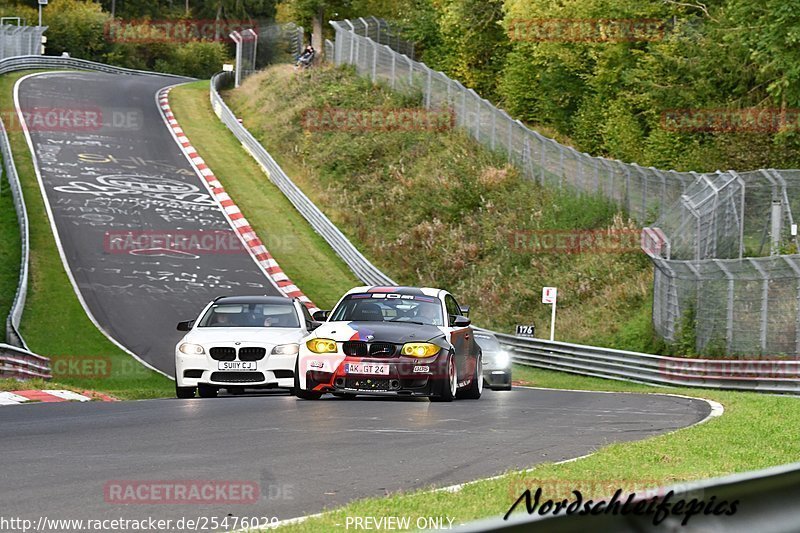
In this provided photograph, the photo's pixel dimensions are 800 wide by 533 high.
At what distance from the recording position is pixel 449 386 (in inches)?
611

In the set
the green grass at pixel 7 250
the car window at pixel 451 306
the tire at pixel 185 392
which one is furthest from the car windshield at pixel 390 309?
the green grass at pixel 7 250

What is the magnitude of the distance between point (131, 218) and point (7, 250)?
23.3 ft

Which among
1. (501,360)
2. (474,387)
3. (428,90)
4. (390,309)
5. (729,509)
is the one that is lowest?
(501,360)

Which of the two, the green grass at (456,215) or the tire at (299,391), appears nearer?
the tire at (299,391)

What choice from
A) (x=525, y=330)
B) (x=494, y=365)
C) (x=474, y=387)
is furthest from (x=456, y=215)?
(x=474, y=387)

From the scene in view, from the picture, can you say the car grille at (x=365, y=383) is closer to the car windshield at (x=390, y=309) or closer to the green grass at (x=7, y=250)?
the car windshield at (x=390, y=309)

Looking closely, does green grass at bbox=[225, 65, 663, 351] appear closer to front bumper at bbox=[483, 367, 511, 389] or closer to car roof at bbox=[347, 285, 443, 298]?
front bumper at bbox=[483, 367, 511, 389]

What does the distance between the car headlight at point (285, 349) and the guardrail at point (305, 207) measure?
18661 millimetres

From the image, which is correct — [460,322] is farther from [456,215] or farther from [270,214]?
[270,214]

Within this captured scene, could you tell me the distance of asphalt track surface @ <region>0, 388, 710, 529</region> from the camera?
763 cm

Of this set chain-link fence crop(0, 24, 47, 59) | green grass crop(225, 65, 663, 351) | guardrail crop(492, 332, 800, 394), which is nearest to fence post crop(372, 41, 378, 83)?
green grass crop(225, 65, 663, 351)

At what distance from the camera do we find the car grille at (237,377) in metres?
17.2

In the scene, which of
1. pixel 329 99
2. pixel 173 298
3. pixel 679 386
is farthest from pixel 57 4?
pixel 679 386

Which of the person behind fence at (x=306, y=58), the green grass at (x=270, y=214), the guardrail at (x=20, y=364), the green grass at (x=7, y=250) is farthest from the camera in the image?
the person behind fence at (x=306, y=58)
